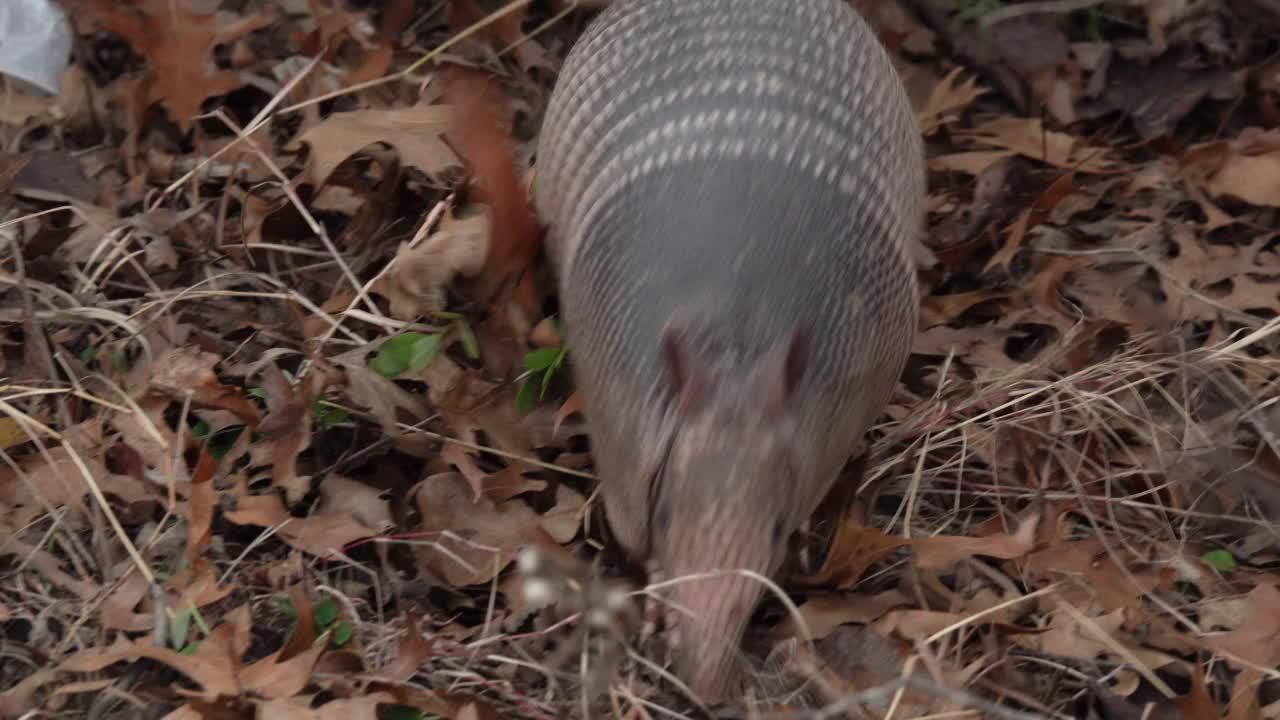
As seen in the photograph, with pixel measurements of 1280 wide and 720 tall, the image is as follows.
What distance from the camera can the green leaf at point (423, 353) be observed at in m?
3.30

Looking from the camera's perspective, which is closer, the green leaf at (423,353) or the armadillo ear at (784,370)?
the armadillo ear at (784,370)

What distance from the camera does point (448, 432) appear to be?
3.24 metres

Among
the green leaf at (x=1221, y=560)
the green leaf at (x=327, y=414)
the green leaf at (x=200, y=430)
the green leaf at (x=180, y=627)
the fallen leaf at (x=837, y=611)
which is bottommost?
the green leaf at (x=1221, y=560)

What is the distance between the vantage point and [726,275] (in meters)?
2.55

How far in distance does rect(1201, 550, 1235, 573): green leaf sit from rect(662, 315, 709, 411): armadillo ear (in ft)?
5.58

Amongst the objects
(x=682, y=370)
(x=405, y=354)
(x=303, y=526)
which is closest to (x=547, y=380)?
(x=405, y=354)

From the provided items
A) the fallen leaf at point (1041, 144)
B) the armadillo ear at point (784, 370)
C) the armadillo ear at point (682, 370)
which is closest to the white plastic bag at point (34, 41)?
the armadillo ear at point (682, 370)

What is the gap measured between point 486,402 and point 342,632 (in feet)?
2.52

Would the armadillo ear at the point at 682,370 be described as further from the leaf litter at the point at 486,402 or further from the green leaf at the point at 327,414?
the green leaf at the point at 327,414

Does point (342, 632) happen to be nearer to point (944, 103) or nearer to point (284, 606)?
point (284, 606)

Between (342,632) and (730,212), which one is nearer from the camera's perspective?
(730,212)

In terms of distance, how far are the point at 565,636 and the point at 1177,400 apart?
6.62 ft

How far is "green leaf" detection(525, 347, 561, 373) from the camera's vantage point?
3.30m

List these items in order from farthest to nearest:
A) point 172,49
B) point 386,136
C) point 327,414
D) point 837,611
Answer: point 172,49
point 386,136
point 327,414
point 837,611
